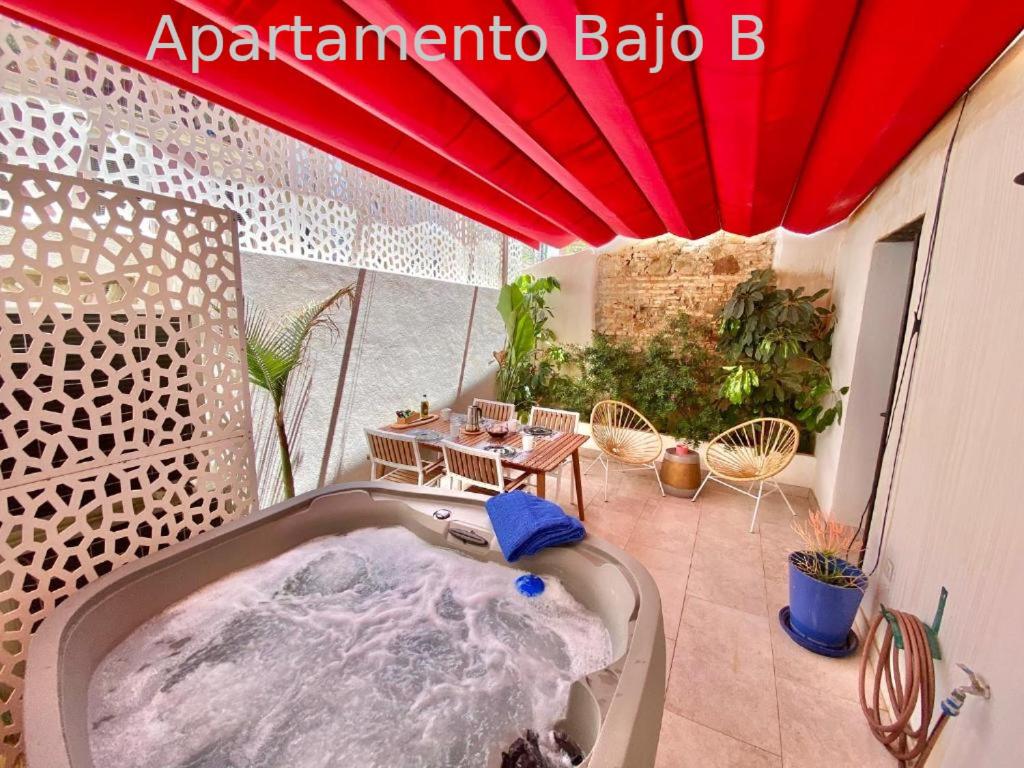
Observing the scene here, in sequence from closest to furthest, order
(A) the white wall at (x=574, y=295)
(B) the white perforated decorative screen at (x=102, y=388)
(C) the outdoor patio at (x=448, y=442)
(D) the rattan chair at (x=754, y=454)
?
(C) the outdoor patio at (x=448, y=442), (B) the white perforated decorative screen at (x=102, y=388), (D) the rattan chair at (x=754, y=454), (A) the white wall at (x=574, y=295)

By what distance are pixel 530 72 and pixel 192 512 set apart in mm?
2383

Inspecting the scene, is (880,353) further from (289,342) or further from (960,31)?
(289,342)

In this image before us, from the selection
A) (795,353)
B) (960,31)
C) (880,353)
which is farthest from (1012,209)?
(795,353)

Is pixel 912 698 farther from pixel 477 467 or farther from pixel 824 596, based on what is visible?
pixel 477 467

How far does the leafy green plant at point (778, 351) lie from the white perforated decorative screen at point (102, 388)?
3.92 meters

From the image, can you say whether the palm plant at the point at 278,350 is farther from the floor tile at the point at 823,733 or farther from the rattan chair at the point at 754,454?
the rattan chair at the point at 754,454

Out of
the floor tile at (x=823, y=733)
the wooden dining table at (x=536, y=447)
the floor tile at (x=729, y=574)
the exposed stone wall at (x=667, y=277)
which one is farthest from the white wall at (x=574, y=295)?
the floor tile at (x=823, y=733)

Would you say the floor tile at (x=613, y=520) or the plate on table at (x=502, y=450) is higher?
the plate on table at (x=502, y=450)

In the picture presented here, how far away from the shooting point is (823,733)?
1.63 meters

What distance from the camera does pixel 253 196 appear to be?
2.34 m

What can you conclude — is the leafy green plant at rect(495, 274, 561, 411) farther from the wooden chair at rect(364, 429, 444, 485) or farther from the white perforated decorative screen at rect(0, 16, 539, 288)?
the wooden chair at rect(364, 429, 444, 485)

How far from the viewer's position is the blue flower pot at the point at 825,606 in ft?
6.31

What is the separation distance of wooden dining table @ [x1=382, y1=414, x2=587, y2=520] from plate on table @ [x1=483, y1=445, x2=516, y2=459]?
3 cm

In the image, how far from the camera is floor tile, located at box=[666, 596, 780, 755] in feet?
5.46
